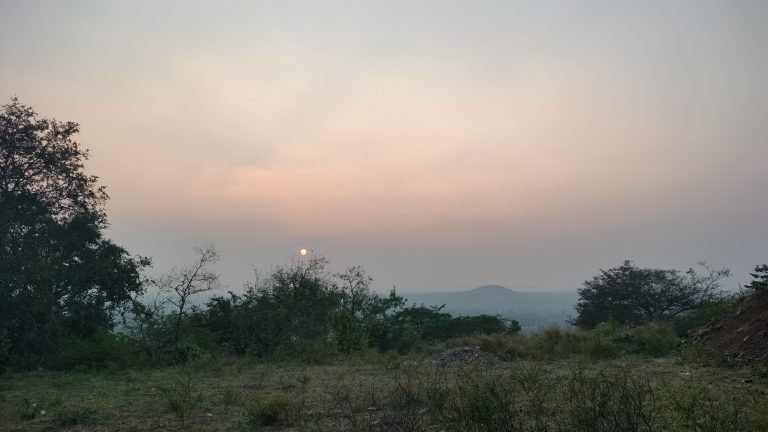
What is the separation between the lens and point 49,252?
18.7 metres

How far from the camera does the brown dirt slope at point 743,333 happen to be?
10.3 meters

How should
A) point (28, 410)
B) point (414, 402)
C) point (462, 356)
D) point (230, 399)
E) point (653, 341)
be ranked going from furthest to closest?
point (462, 356), point (653, 341), point (230, 399), point (28, 410), point (414, 402)

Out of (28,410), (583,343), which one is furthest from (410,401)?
(583,343)

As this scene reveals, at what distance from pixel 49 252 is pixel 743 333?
2392 centimetres

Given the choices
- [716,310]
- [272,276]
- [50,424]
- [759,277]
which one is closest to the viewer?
[50,424]

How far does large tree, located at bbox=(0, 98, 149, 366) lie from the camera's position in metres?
17.4

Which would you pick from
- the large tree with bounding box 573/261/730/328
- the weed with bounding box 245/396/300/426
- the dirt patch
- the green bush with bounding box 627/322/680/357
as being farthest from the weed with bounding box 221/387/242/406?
the large tree with bounding box 573/261/730/328

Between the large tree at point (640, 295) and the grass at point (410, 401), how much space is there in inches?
719

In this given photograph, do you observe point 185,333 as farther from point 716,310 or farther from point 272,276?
point 716,310

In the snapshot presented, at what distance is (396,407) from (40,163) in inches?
758

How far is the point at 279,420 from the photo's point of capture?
752 cm

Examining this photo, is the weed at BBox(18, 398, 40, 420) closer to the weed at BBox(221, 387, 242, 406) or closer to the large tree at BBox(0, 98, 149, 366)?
the weed at BBox(221, 387, 242, 406)

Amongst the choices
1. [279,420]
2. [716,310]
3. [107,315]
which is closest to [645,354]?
[716,310]

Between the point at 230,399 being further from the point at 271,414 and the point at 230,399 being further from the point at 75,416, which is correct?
the point at 75,416
